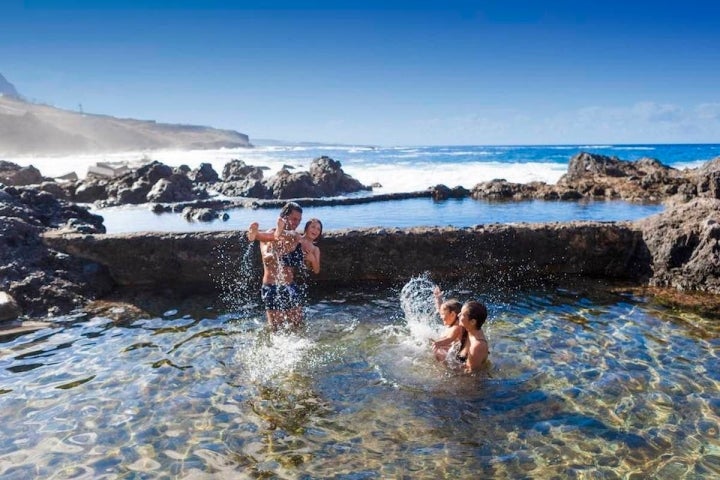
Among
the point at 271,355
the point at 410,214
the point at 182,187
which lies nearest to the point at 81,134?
the point at 182,187

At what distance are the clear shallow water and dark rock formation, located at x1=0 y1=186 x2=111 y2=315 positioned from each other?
16.6ft

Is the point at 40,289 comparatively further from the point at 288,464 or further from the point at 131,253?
the point at 288,464

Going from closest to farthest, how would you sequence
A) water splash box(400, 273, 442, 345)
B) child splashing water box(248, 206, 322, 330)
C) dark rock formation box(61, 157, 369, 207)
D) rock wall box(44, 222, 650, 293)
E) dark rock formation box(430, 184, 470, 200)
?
child splashing water box(248, 206, 322, 330) → water splash box(400, 273, 442, 345) → rock wall box(44, 222, 650, 293) → dark rock formation box(61, 157, 369, 207) → dark rock formation box(430, 184, 470, 200)

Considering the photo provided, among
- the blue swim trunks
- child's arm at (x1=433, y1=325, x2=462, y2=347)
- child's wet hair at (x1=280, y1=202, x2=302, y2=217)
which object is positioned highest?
child's wet hair at (x1=280, y1=202, x2=302, y2=217)

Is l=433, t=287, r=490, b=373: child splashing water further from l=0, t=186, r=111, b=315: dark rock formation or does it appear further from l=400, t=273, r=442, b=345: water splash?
l=0, t=186, r=111, b=315: dark rock formation

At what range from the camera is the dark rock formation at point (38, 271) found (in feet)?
23.5

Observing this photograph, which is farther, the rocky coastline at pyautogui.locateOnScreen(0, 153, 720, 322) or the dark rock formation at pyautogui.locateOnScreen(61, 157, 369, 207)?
the dark rock formation at pyautogui.locateOnScreen(61, 157, 369, 207)

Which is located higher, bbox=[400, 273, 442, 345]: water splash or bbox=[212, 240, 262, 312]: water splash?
bbox=[212, 240, 262, 312]: water splash

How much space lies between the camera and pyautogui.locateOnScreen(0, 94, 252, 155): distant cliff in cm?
7931

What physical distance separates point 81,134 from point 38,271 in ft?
343

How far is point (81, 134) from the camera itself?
97.5 meters

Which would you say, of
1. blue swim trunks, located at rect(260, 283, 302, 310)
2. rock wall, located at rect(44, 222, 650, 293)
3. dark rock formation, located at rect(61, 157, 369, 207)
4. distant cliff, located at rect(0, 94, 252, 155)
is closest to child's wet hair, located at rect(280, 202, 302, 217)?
blue swim trunks, located at rect(260, 283, 302, 310)

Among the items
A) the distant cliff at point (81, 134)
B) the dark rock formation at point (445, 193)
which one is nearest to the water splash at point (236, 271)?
the dark rock formation at point (445, 193)

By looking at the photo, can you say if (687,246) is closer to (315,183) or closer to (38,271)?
(38,271)
